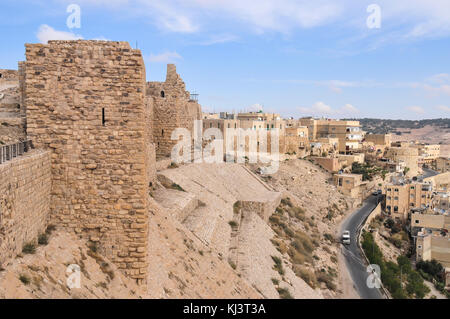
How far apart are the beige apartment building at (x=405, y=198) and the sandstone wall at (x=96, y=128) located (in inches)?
1342

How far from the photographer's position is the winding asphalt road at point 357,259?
669 inches

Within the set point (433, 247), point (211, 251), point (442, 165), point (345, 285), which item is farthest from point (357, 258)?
point (442, 165)

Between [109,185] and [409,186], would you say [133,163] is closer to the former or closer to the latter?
[109,185]

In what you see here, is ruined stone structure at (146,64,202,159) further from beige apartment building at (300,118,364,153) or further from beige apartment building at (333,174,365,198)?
beige apartment building at (300,118,364,153)

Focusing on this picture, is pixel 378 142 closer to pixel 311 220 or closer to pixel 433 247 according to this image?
pixel 433 247

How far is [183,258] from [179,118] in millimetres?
9130

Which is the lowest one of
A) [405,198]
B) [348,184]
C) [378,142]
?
[405,198]

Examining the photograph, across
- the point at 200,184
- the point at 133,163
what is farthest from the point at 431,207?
the point at 133,163

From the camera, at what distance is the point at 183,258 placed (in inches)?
334

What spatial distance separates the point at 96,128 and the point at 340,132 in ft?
154

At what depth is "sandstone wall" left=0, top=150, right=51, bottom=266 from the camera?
191 inches

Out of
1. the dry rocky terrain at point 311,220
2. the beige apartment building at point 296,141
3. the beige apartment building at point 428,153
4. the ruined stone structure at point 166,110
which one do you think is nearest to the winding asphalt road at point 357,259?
the dry rocky terrain at point 311,220

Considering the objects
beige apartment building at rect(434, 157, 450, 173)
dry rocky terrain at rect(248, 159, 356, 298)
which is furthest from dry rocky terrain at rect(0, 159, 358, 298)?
beige apartment building at rect(434, 157, 450, 173)

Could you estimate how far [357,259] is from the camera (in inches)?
837
